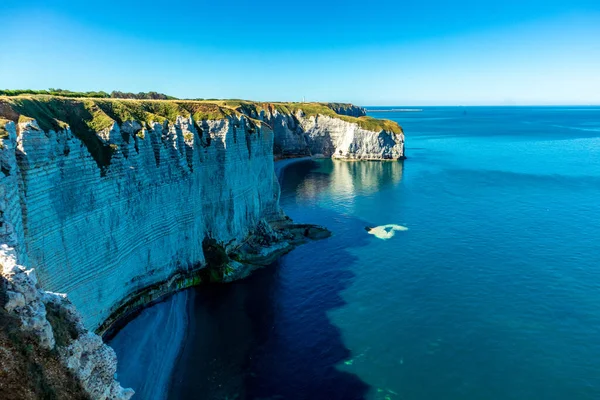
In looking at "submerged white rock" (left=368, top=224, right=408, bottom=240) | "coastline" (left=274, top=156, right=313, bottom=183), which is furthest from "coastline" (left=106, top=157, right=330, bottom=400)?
"coastline" (left=274, top=156, right=313, bottom=183)

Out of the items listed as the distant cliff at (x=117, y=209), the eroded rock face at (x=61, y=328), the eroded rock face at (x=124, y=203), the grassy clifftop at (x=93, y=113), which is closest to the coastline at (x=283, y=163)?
the distant cliff at (x=117, y=209)

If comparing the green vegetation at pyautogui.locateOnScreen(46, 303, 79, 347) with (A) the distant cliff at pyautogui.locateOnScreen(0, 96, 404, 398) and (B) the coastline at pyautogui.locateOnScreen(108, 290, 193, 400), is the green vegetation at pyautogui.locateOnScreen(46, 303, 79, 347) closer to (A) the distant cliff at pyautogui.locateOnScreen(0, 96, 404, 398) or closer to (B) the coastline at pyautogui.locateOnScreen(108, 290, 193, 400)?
(A) the distant cliff at pyautogui.locateOnScreen(0, 96, 404, 398)

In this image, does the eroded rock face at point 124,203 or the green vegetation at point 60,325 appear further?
the eroded rock face at point 124,203

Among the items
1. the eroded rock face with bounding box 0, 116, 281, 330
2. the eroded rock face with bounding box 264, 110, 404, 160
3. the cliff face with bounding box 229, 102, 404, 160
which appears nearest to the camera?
the eroded rock face with bounding box 0, 116, 281, 330

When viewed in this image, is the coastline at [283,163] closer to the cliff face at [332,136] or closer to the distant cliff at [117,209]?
the cliff face at [332,136]

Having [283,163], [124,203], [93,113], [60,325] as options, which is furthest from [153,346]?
[283,163]

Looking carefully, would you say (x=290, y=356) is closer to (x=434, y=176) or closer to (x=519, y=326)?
(x=519, y=326)
